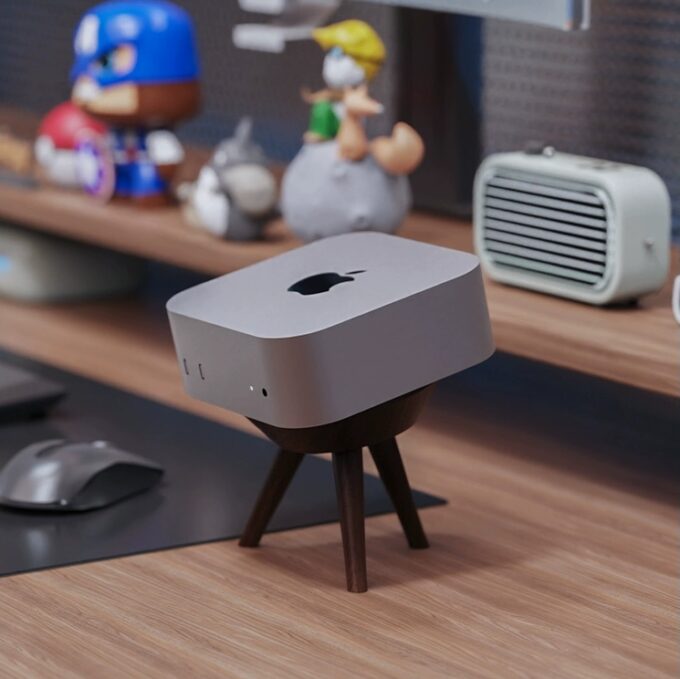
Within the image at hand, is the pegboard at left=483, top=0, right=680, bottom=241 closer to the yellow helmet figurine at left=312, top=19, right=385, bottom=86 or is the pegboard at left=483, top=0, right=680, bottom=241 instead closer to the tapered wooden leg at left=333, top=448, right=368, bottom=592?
the yellow helmet figurine at left=312, top=19, right=385, bottom=86

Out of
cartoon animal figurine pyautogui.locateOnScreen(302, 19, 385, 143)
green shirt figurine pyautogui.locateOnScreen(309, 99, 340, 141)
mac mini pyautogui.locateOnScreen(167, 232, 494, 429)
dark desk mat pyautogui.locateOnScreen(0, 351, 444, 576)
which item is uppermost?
cartoon animal figurine pyautogui.locateOnScreen(302, 19, 385, 143)

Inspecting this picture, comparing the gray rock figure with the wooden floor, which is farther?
the gray rock figure

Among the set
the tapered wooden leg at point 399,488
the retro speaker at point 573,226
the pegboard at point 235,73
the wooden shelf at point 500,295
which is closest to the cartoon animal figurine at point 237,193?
the wooden shelf at point 500,295

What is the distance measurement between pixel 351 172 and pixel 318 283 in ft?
1.05

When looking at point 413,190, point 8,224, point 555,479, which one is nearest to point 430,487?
point 555,479

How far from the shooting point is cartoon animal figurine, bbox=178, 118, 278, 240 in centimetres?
132

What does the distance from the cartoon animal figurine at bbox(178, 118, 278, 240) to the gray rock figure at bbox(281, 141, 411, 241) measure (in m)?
0.07

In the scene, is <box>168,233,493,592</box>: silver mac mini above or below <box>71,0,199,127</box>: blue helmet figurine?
below

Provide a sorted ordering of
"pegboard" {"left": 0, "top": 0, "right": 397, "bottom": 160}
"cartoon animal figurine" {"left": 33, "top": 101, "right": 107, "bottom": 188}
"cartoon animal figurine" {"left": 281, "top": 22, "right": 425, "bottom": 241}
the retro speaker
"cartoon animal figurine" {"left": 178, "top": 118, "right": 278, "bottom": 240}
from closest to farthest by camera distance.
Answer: the retro speaker → "cartoon animal figurine" {"left": 281, "top": 22, "right": 425, "bottom": 241} → "cartoon animal figurine" {"left": 178, "top": 118, "right": 278, "bottom": 240} → "cartoon animal figurine" {"left": 33, "top": 101, "right": 107, "bottom": 188} → "pegboard" {"left": 0, "top": 0, "right": 397, "bottom": 160}

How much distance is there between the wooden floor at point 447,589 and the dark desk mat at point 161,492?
0.9 inches

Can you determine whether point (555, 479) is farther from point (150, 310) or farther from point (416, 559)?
point (150, 310)

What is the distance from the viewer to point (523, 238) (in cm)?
114

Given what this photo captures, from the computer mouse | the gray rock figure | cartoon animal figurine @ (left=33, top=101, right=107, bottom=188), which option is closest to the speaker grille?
the gray rock figure

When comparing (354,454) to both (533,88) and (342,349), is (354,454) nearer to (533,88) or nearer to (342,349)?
(342,349)
